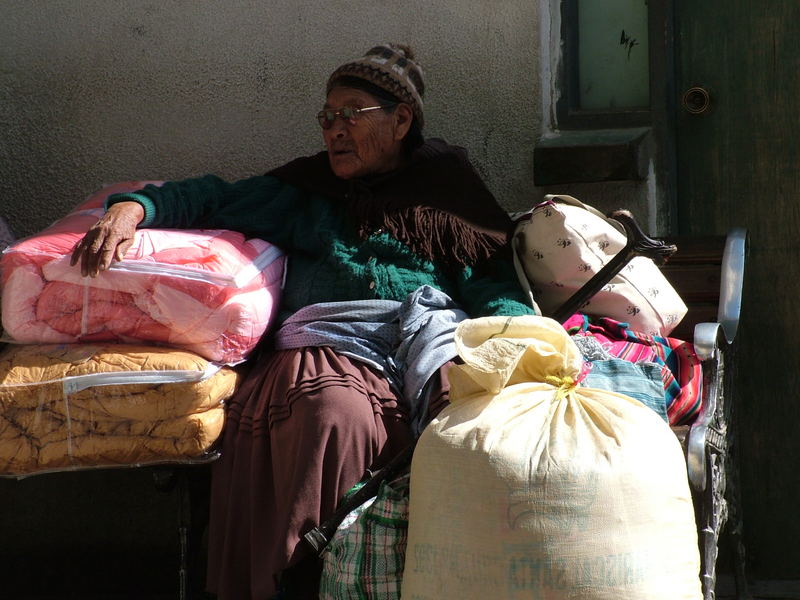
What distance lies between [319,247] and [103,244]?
26.6 inches

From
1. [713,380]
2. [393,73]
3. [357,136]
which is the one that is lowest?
[713,380]

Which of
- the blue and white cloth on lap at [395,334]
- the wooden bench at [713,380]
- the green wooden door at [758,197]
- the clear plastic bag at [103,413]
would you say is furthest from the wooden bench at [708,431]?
the blue and white cloth on lap at [395,334]

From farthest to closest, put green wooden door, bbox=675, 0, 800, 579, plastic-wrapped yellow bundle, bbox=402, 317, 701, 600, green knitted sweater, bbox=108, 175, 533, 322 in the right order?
green wooden door, bbox=675, 0, 800, 579, green knitted sweater, bbox=108, 175, 533, 322, plastic-wrapped yellow bundle, bbox=402, 317, 701, 600

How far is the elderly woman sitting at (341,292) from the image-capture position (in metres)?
2.68

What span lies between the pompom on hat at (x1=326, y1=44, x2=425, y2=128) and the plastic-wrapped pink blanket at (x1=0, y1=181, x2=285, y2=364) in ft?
2.61

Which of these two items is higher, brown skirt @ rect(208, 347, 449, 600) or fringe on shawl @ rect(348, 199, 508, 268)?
fringe on shawl @ rect(348, 199, 508, 268)

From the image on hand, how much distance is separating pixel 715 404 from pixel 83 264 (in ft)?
5.49

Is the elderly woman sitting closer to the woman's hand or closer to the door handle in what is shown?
the woman's hand

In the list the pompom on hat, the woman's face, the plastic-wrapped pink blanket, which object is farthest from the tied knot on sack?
the pompom on hat

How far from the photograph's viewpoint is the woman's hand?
9.02 feet

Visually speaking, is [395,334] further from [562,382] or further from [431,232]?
[562,382]

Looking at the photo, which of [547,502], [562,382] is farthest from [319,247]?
[547,502]

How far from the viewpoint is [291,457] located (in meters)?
2.69

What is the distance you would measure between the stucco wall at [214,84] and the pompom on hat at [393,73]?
0.36 metres
